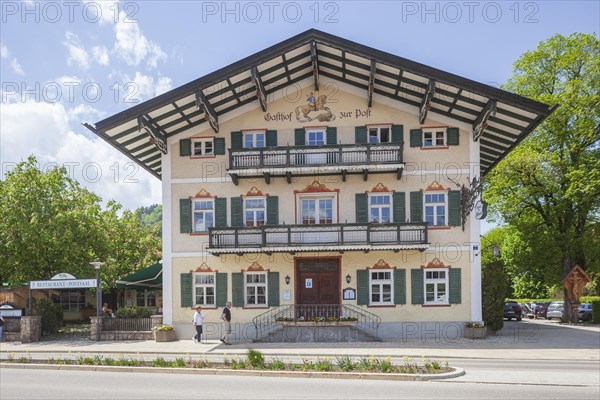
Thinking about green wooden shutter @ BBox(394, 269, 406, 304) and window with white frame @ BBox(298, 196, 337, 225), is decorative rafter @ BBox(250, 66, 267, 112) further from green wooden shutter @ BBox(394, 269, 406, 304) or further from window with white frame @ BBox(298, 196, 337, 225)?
green wooden shutter @ BBox(394, 269, 406, 304)

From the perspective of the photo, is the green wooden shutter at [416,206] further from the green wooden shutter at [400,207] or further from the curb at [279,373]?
the curb at [279,373]

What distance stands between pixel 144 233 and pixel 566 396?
40649mm

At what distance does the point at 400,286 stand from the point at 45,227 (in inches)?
701

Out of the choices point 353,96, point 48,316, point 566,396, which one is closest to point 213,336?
point 48,316

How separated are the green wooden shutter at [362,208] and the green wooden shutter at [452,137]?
175 inches

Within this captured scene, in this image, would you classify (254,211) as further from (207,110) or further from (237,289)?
(207,110)

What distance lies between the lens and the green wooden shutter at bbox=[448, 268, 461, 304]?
27125 millimetres

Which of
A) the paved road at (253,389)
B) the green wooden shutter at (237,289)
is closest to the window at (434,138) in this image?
the green wooden shutter at (237,289)

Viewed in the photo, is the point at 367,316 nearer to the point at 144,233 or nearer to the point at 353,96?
the point at 353,96

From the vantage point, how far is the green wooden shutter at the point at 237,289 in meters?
28.0

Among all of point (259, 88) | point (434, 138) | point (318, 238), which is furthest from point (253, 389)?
point (434, 138)

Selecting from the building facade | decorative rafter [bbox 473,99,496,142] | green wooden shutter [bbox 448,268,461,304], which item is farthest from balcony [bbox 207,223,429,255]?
decorative rafter [bbox 473,99,496,142]

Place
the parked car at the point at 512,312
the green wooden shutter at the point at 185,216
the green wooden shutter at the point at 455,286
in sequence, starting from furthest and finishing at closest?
1. the parked car at the point at 512,312
2. the green wooden shutter at the point at 185,216
3. the green wooden shutter at the point at 455,286

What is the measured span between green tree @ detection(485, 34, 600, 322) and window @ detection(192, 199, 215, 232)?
18.2m
